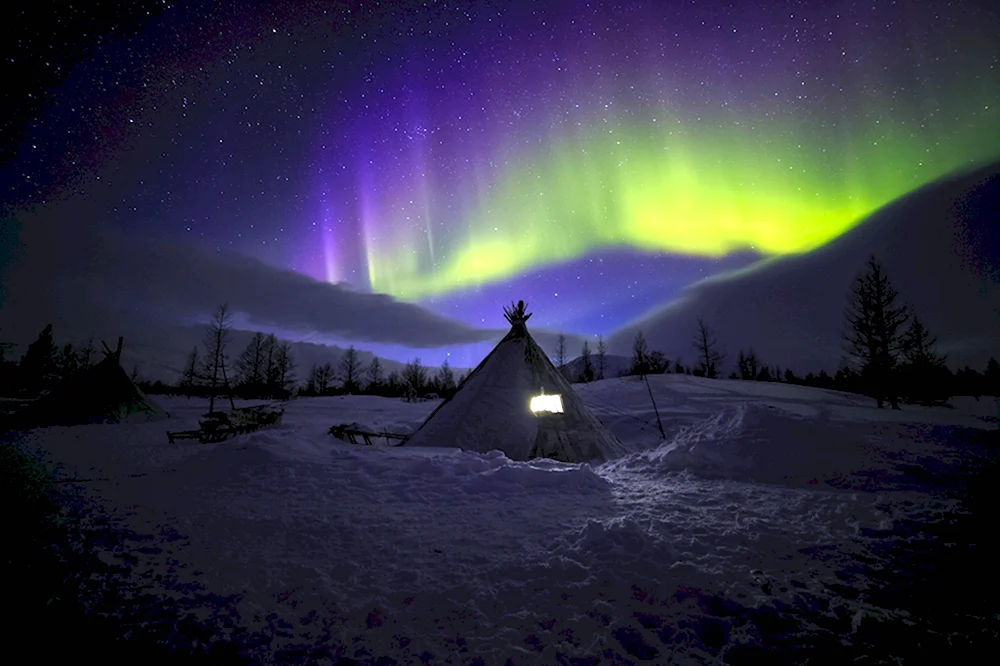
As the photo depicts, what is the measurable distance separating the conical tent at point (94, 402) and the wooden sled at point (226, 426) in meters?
5.62

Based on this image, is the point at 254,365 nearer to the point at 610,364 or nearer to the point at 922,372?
the point at 922,372

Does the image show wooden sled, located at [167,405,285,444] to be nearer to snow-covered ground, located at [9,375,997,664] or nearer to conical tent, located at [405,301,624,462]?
snow-covered ground, located at [9,375,997,664]

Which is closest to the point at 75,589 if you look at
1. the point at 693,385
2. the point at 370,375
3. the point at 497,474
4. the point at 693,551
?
the point at 497,474

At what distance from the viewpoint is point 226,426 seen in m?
16.6

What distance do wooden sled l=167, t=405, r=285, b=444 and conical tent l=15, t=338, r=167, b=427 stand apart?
562 centimetres

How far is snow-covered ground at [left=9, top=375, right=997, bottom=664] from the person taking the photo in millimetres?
3029

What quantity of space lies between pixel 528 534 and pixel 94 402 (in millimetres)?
25691

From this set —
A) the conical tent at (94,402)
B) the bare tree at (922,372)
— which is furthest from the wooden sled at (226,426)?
the bare tree at (922,372)

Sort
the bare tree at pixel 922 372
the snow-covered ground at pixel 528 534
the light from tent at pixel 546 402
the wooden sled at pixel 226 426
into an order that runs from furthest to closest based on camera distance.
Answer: the bare tree at pixel 922 372
the wooden sled at pixel 226 426
the light from tent at pixel 546 402
the snow-covered ground at pixel 528 534

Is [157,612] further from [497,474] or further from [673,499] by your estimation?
[673,499]

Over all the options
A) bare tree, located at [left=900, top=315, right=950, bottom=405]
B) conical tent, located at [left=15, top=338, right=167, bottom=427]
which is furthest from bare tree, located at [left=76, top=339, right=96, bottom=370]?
bare tree, located at [left=900, top=315, right=950, bottom=405]

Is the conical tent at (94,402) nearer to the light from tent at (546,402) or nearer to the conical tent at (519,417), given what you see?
the conical tent at (519,417)

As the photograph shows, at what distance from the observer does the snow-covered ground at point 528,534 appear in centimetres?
303

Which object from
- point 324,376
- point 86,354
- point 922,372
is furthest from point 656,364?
point 86,354
